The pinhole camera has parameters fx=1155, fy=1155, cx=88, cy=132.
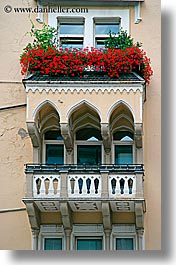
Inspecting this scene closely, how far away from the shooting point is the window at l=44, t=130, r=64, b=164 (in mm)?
9555

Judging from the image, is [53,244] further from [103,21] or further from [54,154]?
[103,21]

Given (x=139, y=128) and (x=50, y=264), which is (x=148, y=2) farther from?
(x=50, y=264)

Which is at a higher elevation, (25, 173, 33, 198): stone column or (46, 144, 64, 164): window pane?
(46, 144, 64, 164): window pane

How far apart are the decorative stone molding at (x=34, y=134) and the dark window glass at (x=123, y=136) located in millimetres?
648

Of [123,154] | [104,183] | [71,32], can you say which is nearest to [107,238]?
[104,183]

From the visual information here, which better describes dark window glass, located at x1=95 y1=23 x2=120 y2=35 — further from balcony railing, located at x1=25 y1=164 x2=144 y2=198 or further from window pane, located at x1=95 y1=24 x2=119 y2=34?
balcony railing, located at x1=25 y1=164 x2=144 y2=198

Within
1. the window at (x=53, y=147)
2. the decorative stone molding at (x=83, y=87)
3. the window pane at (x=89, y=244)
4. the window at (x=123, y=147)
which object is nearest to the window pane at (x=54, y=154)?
the window at (x=53, y=147)

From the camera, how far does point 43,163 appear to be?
31.2 ft

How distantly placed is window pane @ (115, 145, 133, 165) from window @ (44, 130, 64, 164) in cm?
46

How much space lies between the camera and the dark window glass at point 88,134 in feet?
31.4

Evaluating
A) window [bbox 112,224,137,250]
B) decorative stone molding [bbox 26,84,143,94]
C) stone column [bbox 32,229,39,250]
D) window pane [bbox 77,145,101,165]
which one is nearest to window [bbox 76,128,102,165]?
window pane [bbox 77,145,101,165]

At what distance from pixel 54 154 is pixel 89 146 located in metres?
0.30

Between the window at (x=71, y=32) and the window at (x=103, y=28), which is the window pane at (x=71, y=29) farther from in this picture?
the window at (x=103, y=28)

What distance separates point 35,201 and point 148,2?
195 cm
